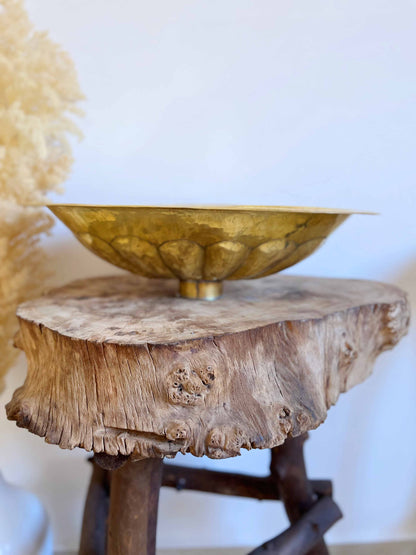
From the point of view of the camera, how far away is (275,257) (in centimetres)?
71

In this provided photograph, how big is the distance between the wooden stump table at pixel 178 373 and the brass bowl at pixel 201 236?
58mm

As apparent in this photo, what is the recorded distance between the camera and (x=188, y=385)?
0.53m

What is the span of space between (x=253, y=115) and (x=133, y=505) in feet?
2.58

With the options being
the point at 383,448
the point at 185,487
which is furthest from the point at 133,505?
the point at 383,448

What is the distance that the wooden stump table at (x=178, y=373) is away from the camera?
0.53 m

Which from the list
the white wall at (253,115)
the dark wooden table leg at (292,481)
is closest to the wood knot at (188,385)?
the dark wooden table leg at (292,481)

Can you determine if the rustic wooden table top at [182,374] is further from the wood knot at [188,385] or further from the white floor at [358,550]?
the white floor at [358,550]

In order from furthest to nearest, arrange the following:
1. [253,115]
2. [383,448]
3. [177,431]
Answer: [383,448] → [253,115] → [177,431]

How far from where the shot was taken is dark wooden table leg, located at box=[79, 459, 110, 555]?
861mm

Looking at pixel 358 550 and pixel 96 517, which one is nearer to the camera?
pixel 96 517

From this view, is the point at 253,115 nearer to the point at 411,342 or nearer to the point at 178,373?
the point at 411,342

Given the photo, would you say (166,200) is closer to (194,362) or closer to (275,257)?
(275,257)

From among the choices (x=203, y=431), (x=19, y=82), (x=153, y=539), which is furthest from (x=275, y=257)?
(x=19, y=82)

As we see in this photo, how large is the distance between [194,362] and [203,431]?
0.23ft
